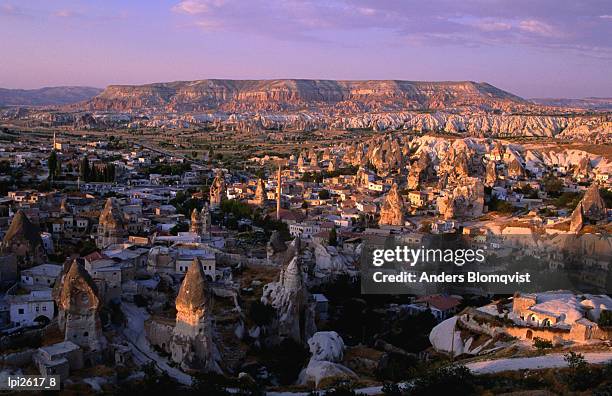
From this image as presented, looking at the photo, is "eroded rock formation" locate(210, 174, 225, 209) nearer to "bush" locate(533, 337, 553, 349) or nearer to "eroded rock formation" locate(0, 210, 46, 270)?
"eroded rock formation" locate(0, 210, 46, 270)

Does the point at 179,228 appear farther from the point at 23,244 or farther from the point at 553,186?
the point at 553,186

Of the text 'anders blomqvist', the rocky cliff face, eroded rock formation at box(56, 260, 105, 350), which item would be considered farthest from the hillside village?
the rocky cliff face

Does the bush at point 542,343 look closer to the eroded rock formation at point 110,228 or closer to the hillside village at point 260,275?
the hillside village at point 260,275

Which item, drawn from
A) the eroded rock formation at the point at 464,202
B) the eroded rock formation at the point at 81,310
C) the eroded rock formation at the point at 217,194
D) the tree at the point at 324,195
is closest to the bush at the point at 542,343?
the eroded rock formation at the point at 81,310

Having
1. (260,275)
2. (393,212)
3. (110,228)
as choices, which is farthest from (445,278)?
(110,228)

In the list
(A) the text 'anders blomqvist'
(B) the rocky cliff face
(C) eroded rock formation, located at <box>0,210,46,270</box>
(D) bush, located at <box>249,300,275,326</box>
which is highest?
(B) the rocky cliff face

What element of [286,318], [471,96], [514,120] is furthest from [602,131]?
[471,96]

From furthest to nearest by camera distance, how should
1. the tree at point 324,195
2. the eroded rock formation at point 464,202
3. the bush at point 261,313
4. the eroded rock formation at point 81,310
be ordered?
the tree at point 324,195
the eroded rock formation at point 464,202
the bush at point 261,313
the eroded rock formation at point 81,310

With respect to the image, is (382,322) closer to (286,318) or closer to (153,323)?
(286,318)

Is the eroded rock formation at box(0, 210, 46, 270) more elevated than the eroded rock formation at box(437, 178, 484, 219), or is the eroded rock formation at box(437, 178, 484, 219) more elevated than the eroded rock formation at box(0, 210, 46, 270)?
the eroded rock formation at box(0, 210, 46, 270)
